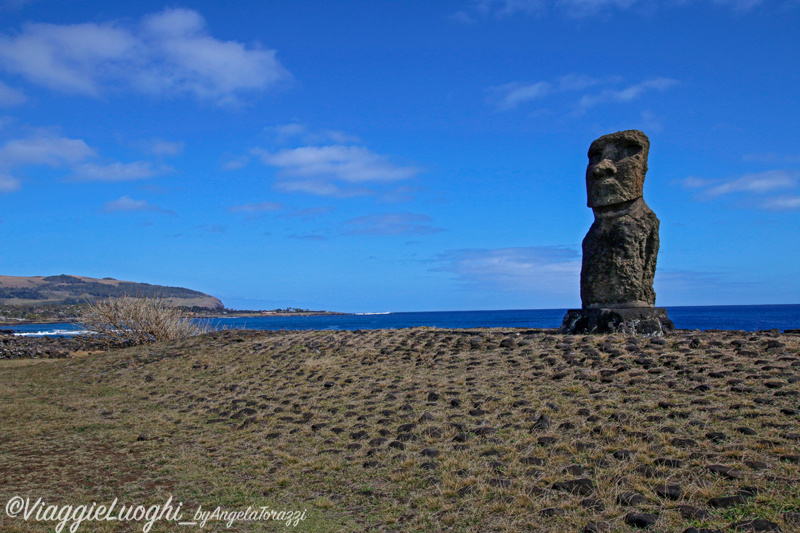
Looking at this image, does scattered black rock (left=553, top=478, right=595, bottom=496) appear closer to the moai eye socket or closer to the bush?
the moai eye socket

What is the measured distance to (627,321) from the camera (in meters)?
12.6

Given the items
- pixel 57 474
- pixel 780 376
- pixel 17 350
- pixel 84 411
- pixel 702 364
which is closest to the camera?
pixel 57 474

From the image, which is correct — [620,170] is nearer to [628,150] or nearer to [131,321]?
[628,150]

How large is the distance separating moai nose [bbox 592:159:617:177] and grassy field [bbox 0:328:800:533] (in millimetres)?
3971

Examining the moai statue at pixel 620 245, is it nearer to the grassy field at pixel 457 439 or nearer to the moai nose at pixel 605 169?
the moai nose at pixel 605 169

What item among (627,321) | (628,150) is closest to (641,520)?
(627,321)

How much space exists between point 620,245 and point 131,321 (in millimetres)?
19260

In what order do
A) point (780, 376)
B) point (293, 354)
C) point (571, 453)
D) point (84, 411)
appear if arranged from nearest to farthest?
point (571, 453)
point (780, 376)
point (84, 411)
point (293, 354)

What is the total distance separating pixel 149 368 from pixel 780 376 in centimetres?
1541

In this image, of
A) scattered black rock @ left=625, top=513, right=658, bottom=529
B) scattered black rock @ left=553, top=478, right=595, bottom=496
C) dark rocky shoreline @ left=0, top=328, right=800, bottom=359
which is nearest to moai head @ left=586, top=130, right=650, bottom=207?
scattered black rock @ left=553, top=478, right=595, bottom=496

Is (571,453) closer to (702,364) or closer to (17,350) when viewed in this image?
(702,364)

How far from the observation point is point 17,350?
2620 cm

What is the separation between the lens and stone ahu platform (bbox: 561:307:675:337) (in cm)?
1255

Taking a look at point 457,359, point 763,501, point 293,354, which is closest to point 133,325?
point 293,354
